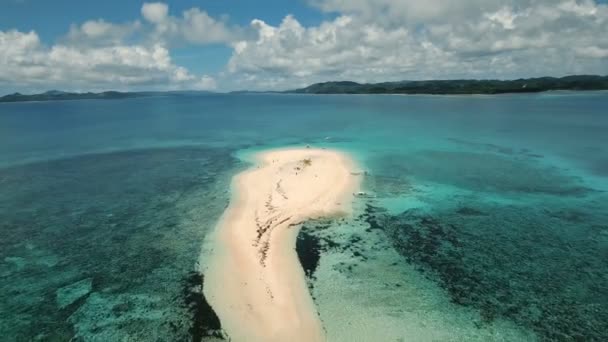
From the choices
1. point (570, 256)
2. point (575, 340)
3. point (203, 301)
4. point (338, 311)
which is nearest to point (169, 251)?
point (203, 301)

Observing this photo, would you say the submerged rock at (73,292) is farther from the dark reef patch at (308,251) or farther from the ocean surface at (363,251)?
the dark reef patch at (308,251)

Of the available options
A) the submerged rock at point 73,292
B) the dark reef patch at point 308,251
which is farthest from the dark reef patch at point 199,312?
the dark reef patch at point 308,251

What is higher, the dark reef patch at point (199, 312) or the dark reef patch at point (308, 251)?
the dark reef patch at point (308, 251)

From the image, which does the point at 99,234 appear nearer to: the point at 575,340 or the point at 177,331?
the point at 177,331

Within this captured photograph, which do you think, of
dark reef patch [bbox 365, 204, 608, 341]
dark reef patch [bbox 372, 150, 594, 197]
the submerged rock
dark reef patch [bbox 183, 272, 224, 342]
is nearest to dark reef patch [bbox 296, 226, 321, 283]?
dark reef patch [bbox 365, 204, 608, 341]

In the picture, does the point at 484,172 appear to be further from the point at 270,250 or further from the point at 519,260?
the point at 270,250
